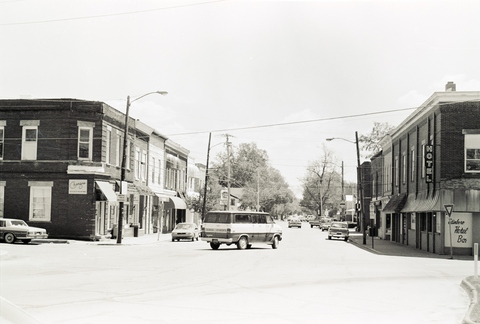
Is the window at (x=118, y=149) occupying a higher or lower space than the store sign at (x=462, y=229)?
higher

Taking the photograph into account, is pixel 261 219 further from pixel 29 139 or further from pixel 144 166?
pixel 144 166

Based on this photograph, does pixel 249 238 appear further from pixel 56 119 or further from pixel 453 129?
pixel 56 119

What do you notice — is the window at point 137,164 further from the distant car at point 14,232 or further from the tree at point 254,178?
the tree at point 254,178

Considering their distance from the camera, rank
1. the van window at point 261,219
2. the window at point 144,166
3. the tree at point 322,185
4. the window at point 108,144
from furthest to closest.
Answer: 1. the tree at point 322,185
2. the window at point 144,166
3. the window at point 108,144
4. the van window at point 261,219

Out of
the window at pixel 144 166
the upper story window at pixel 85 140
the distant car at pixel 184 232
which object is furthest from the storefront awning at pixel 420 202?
the window at pixel 144 166

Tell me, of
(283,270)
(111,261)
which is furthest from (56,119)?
(283,270)

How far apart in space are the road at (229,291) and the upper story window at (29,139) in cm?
1588

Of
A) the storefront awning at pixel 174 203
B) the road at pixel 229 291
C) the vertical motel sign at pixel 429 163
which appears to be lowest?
the road at pixel 229 291

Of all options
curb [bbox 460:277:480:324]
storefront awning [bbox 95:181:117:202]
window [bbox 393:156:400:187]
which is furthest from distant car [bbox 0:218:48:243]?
window [bbox 393:156:400:187]

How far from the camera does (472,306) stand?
12336 mm

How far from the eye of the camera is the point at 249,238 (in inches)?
1324

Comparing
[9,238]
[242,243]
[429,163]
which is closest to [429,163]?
[429,163]

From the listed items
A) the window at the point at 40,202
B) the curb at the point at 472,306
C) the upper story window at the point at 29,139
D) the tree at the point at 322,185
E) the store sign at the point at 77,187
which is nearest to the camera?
the curb at the point at 472,306

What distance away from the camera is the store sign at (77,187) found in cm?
3844
